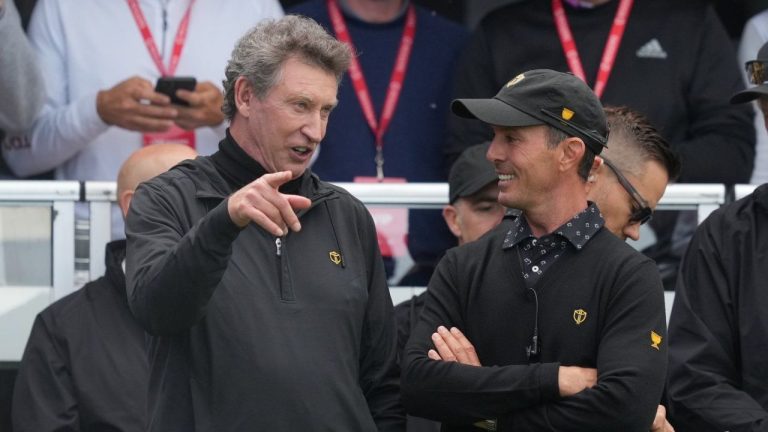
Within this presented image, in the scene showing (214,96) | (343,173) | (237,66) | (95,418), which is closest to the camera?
(237,66)

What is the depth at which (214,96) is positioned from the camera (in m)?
4.93

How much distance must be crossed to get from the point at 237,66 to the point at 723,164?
2.40m

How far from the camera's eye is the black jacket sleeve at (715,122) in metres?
4.95

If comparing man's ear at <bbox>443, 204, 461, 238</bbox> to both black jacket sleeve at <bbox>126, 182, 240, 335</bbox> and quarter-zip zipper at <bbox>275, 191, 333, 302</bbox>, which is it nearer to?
quarter-zip zipper at <bbox>275, 191, 333, 302</bbox>

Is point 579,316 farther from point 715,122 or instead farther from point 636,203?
point 715,122

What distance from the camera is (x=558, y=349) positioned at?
305 cm

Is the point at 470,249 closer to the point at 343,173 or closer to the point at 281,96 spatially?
the point at 281,96

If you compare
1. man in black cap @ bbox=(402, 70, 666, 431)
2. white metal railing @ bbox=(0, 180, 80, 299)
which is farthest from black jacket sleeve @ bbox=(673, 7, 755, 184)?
white metal railing @ bbox=(0, 180, 80, 299)

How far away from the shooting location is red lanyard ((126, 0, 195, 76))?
5.17m

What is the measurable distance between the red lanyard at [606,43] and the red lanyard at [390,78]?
633mm

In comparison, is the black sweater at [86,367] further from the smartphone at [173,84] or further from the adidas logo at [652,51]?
the adidas logo at [652,51]

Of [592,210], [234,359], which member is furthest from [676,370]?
[234,359]

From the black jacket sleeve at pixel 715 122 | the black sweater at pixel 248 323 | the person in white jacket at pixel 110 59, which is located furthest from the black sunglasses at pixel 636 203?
the person in white jacket at pixel 110 59

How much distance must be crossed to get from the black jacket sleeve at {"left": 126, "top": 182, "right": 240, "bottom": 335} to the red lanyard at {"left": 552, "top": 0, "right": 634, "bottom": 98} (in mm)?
2452
